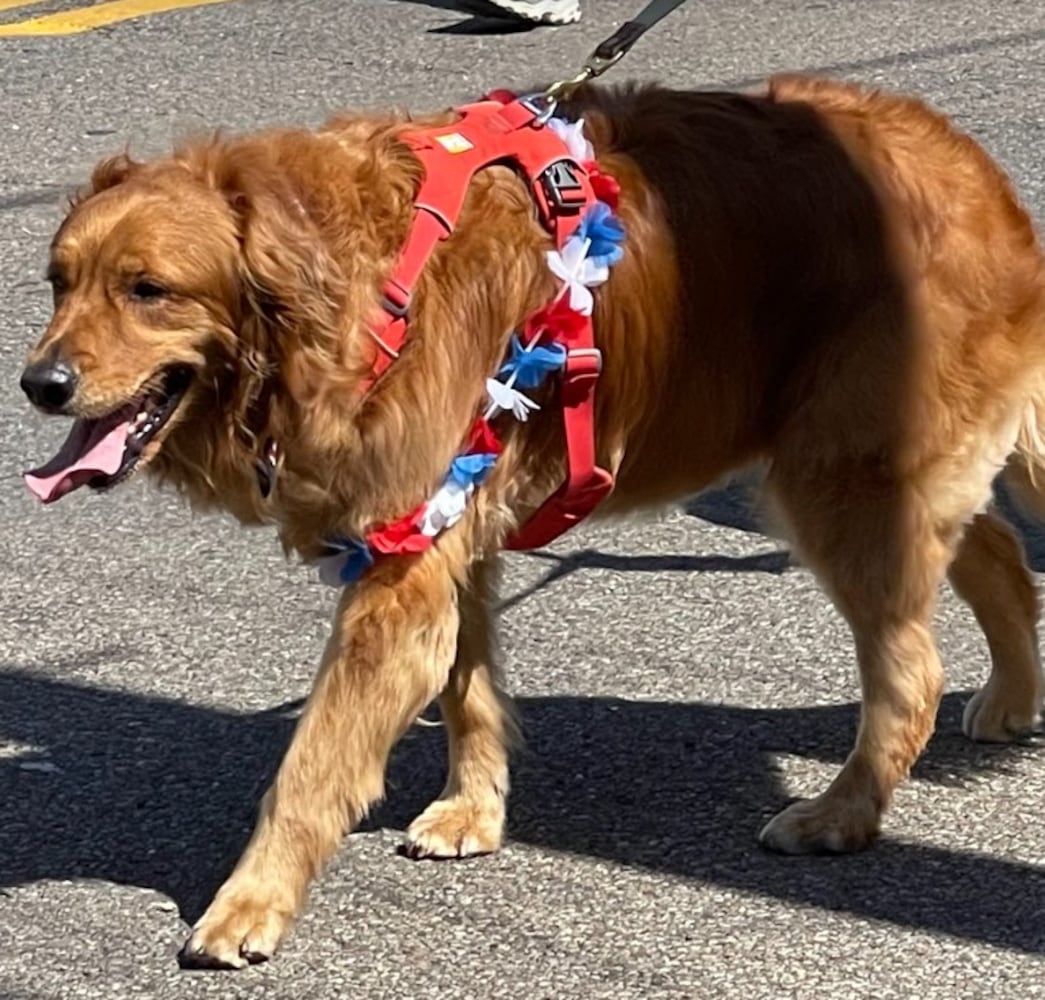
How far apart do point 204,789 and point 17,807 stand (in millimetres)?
372

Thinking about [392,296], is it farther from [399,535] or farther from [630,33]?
[630,33]

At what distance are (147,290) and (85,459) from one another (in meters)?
0.30

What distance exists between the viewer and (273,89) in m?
9.61

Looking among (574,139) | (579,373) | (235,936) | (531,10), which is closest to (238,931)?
(235,936)

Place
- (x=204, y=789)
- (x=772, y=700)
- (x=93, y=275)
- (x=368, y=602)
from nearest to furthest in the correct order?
(x=93, y=275) → (x=368, y=602) → (x=204, y=789) → (x=772, y=700)

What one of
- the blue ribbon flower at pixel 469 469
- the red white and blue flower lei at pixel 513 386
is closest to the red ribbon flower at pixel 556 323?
the red white and blue flower lei at pixel 513 386

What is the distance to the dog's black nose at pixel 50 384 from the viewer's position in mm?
3592

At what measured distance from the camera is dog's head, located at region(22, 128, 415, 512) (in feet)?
11.9

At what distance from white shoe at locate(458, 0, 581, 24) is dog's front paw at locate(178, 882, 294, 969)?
23.0ft

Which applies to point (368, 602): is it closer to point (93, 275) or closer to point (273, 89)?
point (93, 275)

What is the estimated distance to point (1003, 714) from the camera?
4.71 metres

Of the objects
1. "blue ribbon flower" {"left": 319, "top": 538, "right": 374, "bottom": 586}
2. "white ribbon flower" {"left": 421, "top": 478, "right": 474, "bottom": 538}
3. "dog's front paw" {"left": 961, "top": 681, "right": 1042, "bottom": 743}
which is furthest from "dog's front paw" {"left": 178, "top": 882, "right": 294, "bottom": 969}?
"dog's front paw" {"left": 961, "top": 681, "right": 1042, "bottom": 743}

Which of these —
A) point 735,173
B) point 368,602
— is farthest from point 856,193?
point 368,602

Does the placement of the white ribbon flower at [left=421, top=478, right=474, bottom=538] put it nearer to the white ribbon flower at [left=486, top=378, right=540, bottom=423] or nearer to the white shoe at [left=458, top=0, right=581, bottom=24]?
the white ribbon flower at [left=486, top=378, right=540, bottom=423]
